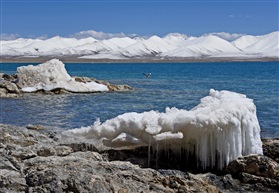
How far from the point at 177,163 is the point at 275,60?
17862cm

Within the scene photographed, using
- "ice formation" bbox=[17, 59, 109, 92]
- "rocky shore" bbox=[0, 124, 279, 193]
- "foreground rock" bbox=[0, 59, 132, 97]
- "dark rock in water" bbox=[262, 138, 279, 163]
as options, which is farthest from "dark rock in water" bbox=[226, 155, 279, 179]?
"ice formation" bbox=[17, 59, 109, 92]

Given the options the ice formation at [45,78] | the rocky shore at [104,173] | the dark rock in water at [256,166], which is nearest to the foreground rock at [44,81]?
the ice formation at [45,78]

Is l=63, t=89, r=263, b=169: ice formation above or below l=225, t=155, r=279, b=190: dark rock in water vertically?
above

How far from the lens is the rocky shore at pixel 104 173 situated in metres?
8.48

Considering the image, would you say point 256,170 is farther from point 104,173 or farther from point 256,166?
point 104,173

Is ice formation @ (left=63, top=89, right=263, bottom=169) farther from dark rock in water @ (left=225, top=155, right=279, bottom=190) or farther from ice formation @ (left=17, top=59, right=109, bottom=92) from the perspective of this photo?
ice formation @ (left=17, top=59, right=109, bottom=92)

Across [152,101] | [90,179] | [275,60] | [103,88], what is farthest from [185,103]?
[275,60]

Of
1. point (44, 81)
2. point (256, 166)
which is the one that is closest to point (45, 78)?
point (44, 81)

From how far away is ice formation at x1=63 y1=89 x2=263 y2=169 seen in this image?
43.9 ft

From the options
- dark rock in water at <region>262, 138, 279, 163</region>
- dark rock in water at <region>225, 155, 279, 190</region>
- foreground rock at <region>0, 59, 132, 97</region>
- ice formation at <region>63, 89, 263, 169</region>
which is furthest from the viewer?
foreground rock at <region>0, 59, 132, 97</region>

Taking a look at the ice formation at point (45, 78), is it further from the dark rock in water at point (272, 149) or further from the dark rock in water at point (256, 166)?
the dark rock in water at point (256, 166)

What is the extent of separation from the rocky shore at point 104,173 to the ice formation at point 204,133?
403 millimetres

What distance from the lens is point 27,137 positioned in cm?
1405

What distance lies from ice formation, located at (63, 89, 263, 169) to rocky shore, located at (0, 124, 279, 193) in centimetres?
40
